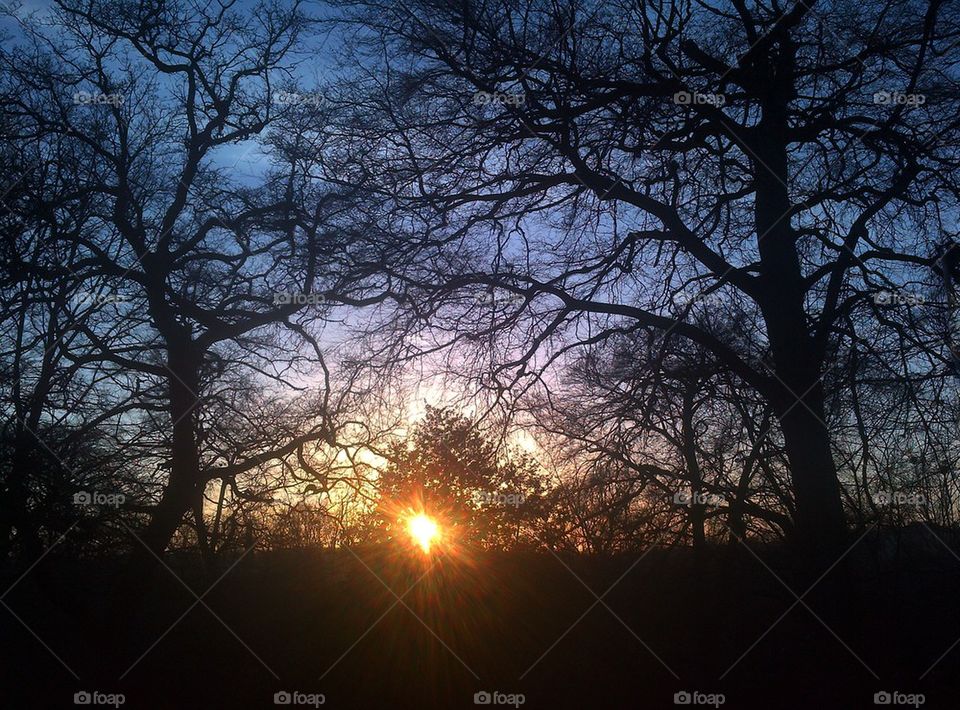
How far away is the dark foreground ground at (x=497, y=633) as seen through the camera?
8070 mm

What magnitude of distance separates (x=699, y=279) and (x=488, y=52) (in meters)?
3.62

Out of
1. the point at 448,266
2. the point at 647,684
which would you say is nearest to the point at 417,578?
the point at 647,684

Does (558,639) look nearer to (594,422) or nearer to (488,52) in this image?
(594,422)

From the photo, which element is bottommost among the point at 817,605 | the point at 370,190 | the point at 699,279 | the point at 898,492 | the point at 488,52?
the point at 817,605

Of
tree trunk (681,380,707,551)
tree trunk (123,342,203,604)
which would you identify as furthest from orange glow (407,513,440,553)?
tree trunk (681,380,707,551)

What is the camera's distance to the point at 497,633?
10.2 metres

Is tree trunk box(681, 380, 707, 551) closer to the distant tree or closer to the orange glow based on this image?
the distant tree

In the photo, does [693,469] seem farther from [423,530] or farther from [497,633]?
[423,530]

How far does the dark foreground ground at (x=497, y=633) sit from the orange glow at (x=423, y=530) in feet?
1.48

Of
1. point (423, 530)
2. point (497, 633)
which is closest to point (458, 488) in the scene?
point (423, 530)

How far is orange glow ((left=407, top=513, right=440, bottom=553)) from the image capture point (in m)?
12.1

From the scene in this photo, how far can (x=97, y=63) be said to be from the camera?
11766mm

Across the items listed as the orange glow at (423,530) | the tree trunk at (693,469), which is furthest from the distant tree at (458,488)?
the tree trunk at (693,469)

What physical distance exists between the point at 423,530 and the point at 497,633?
8.85 ft
